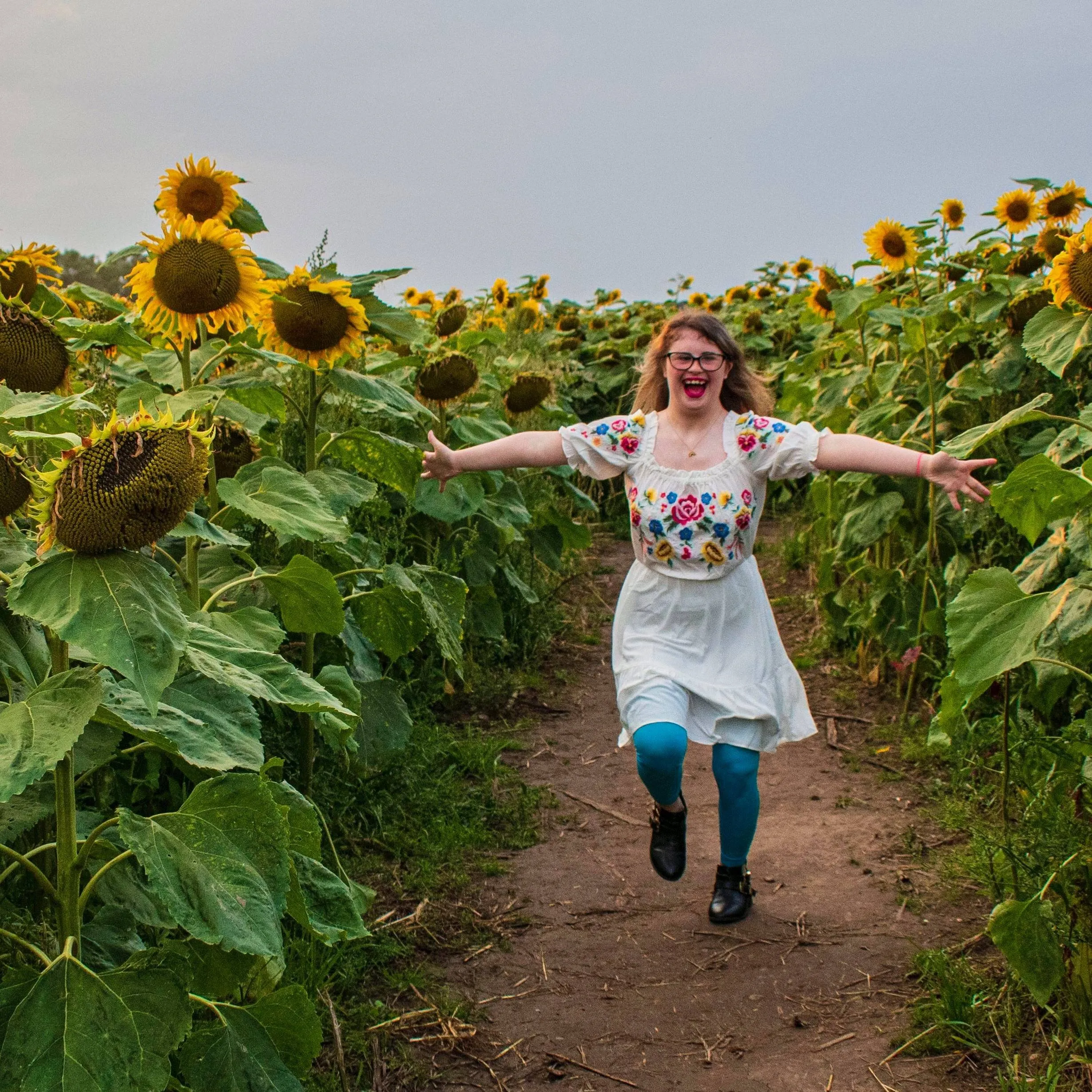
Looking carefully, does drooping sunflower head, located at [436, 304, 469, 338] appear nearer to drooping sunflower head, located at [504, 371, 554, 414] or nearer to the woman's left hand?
drooping sunflower head, located at [504, 371, 554, 414]

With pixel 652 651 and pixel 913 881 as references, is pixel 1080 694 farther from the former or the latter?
pixel 652 651

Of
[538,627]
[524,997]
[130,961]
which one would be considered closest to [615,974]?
[524,997]

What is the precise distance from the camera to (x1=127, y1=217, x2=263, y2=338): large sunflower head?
290cm

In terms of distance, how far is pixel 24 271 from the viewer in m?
2.86

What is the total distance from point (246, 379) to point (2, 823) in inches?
50.7

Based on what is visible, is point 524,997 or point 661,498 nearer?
point 524,997

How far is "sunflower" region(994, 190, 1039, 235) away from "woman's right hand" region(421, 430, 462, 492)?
330 centimetres

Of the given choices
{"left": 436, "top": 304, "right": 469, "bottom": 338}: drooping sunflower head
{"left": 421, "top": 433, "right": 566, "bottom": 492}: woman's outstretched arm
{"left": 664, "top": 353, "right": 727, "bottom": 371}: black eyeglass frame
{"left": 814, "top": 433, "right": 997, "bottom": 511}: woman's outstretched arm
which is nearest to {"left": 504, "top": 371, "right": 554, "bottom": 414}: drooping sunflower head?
{"left": 436, "top": 304, "right": 469, "bottom": 338}: drooping sunflower head

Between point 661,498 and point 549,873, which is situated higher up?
point 661,498

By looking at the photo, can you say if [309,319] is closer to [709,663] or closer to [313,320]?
[313,320]

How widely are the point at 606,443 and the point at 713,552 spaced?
44cm

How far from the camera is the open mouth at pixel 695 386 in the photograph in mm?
3619

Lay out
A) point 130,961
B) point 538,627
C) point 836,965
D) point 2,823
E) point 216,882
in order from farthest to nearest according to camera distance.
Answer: point 538,627, point 836,965, point 2,823, point 130,961, point 216,882

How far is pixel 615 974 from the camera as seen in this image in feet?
10.9
